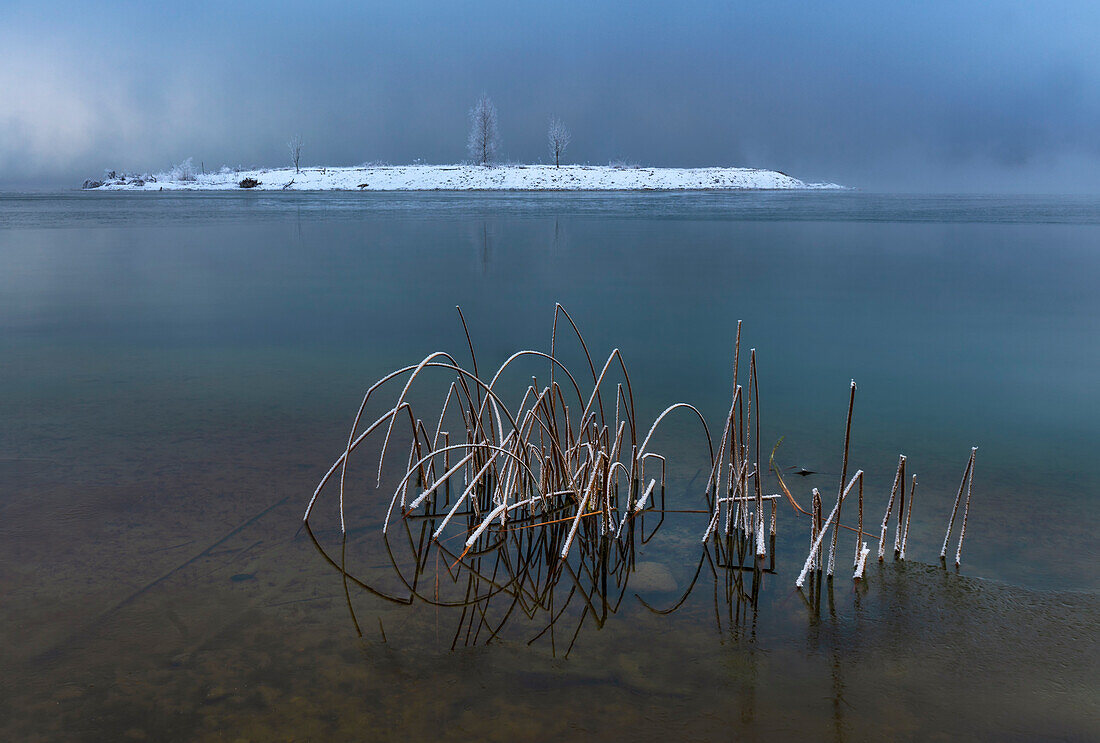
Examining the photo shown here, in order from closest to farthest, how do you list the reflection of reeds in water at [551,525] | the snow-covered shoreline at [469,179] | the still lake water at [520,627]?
the still lake water at [520,627]
the reflection of reeds in water at [551,525]
the snow-covered shoreline at [469,179]

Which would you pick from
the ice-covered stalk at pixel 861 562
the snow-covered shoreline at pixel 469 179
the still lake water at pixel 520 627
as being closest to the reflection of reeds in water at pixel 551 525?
the ice-covered stalk at pixel 861 562

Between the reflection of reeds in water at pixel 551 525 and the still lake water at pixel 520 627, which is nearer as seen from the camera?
the still lake water at pixel 520 627

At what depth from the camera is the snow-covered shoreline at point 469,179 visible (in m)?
62.5

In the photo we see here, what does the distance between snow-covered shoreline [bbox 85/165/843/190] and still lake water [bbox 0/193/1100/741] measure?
5023 cm

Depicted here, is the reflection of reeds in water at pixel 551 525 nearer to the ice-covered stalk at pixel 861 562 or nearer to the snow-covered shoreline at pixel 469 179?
the ice-covered stalk at pixel 861 562

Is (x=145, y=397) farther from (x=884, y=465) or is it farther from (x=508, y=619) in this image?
(x=884, y=465)

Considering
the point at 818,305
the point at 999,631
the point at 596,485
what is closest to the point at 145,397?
the point at 596,485

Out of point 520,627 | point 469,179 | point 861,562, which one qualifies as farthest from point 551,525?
point 469,179

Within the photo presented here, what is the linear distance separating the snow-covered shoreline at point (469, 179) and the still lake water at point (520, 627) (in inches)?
1978

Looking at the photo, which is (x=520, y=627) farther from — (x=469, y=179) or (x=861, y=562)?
(x=469, y=179)

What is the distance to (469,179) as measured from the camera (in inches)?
2552

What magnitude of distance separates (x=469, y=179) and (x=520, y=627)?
209ft

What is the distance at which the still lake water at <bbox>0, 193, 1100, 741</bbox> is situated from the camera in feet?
9.59

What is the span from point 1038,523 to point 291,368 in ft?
19.9
